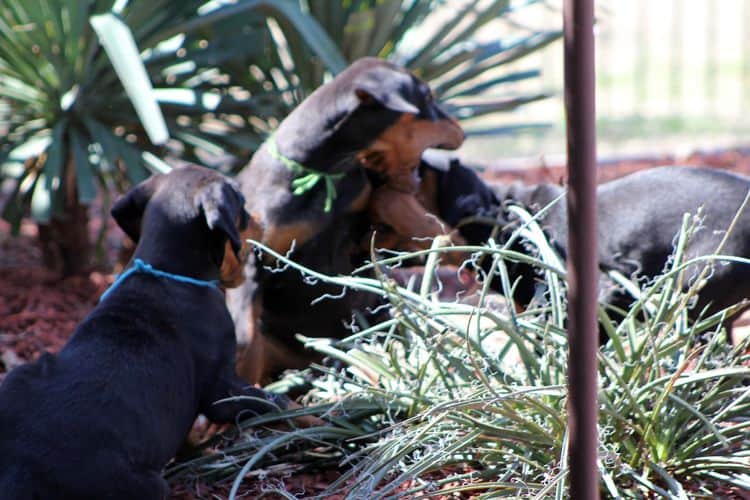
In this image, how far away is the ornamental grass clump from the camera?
2867mm

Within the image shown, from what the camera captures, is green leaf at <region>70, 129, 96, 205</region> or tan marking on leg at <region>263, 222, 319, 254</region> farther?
green leaf at <region>70, 129, 96, 205</region>

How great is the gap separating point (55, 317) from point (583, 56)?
154 inches

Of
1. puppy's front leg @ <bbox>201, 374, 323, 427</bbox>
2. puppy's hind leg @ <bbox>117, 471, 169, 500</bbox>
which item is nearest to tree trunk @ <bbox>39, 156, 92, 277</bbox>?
puppy's front leg @ <bbox>201, 374, 323, 427</bbox>

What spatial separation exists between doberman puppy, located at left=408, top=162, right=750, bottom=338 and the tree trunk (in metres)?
2.47

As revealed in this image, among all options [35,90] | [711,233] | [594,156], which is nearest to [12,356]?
[35,90]

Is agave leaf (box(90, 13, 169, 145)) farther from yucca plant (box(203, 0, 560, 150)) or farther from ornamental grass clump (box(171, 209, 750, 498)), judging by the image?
ornamental grass clump (box(171, 209, 750, 498))

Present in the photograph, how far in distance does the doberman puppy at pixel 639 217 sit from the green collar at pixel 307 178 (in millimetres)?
598

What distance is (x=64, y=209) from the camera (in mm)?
5918

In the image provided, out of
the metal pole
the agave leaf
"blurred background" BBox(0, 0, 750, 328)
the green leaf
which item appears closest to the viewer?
the metal pole

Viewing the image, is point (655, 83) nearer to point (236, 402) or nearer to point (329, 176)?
point (329, 176)

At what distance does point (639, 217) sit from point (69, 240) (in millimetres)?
3395

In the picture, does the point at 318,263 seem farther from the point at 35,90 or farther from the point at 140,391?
the point at 35,90

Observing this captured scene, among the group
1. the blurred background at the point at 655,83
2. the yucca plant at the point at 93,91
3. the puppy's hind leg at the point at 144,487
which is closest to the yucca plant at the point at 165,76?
the yucca plant at the point at 93,91

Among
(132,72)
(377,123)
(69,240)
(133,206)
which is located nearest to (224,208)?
(133,206)
